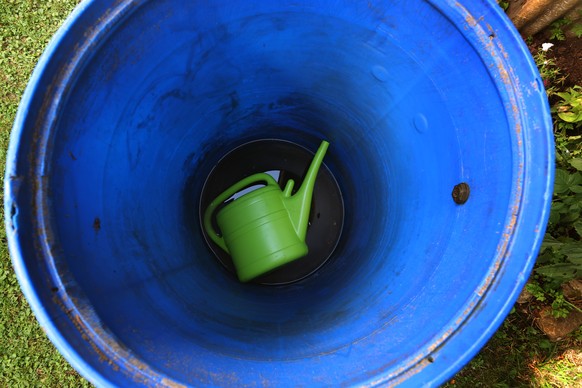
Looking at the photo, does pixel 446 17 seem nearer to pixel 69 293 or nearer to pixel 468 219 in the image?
pixel 468 219

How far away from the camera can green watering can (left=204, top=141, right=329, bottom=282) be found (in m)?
1.32

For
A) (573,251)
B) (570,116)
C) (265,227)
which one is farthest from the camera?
(570,116)

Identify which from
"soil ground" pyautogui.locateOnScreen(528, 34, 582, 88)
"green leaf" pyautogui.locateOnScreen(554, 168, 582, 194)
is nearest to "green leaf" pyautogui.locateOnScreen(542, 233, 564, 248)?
"green leaf" pyautogui.locateOnScreen(554, 168, 582, 194)

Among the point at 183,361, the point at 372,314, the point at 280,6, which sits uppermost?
the point at 280,6

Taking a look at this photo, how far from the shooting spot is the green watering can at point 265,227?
51.9 inches

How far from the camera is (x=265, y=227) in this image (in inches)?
52.3

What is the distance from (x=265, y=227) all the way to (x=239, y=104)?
0.39 metres

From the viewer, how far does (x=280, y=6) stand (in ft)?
3.24

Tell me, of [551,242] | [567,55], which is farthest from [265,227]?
[567,55]

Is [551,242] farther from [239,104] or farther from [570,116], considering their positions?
[239,104]

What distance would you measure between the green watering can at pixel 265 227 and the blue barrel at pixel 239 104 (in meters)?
0.12

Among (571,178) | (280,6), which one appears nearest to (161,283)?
(280,6)

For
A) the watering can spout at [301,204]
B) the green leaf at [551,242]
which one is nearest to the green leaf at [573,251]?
the green leaf at [551,242]

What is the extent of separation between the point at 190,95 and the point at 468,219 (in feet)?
2.55
